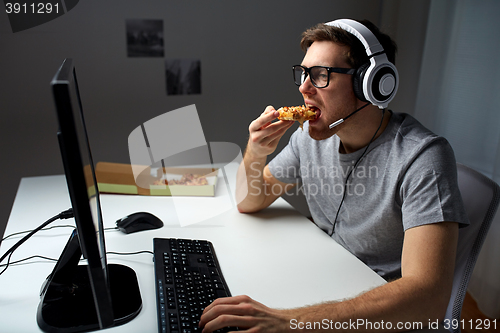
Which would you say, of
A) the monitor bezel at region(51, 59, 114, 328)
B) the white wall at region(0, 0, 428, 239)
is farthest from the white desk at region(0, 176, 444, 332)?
the white wall at region(0, 0, 428, 239)

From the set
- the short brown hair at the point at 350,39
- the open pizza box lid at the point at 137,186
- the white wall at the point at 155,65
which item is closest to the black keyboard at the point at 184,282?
the open pizza box lid at the point at 137,186

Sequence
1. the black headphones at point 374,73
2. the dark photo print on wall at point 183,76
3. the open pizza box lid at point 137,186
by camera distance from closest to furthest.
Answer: the black headphones at point 374,73
the open pizza box lid at point 137,186
the dark photo print on wall at point 183,76

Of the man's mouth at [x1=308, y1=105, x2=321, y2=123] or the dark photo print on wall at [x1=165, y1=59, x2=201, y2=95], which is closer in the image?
the man's mouth at [x1=308, y1=105, x2=321, y2=123]

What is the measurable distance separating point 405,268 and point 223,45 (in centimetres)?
189

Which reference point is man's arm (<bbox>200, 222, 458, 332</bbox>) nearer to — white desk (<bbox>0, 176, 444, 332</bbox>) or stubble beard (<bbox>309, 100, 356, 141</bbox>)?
white desk (<bbox>0, 176, 444, 332</bbox>)

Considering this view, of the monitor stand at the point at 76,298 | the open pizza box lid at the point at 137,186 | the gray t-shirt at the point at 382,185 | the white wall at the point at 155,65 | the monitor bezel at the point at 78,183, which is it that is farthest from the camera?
the white wall at the point at 155,65

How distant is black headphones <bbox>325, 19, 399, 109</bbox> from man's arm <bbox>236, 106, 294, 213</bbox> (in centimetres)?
27

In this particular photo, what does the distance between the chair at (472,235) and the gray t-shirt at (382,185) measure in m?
0.10

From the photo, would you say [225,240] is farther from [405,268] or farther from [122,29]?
[122,29]

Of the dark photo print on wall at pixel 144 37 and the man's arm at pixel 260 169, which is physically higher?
the dark photo print on wall at pixel 144 37

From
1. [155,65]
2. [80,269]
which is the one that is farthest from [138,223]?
[155,65]

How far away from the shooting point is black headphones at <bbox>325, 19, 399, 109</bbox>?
3.71 feet

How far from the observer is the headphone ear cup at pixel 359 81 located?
1.16m

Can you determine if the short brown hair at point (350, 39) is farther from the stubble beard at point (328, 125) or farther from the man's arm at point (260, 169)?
the man's arm at point (260, 169)
